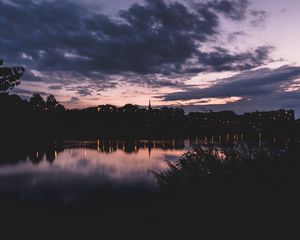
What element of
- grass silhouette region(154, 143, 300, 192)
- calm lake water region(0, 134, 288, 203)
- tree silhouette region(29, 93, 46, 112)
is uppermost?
tree silhouette region(29, 93, 46, 112)

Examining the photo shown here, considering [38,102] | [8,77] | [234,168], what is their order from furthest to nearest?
[38,102], [8,77], [234,168]

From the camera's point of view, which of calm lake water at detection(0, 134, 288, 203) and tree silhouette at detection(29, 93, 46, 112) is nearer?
calm lake water at detection(0, 134, 288, 203)

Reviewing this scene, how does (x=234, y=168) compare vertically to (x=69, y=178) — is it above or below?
above

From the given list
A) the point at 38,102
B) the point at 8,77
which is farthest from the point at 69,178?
the point at 38,102

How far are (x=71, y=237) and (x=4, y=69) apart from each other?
1610cm

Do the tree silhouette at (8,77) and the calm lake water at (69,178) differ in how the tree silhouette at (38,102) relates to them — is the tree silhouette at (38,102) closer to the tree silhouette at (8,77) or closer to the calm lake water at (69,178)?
the calm lake water at (69,178)

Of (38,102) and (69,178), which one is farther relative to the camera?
(38,102)

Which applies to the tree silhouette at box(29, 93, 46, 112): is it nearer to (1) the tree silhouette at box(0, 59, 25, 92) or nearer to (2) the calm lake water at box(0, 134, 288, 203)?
(2) the calm lake water at box(0, 134, 288, 203)

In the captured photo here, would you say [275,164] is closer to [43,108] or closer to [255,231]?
[255,231]

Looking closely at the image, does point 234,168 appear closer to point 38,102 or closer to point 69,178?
point 69,178

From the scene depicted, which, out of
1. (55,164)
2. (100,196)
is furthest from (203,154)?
(55,164)

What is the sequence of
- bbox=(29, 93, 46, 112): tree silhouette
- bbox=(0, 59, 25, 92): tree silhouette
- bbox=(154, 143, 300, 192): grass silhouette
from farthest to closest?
1. bbox=(29, 93, 46, 112): tree silhouette
2. bbox=(0, 59, 25, 92): tree silhouette
3. bbox=(154, 143, 300, 192): grass silhouette

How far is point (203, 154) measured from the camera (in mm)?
12117

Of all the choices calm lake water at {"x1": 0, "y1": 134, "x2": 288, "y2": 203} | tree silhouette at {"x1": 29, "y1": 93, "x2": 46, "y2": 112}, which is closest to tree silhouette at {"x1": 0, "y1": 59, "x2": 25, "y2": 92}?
calm lake water at {"x1": 0, "y1": 134, "x2": 288, "y2": 203}
